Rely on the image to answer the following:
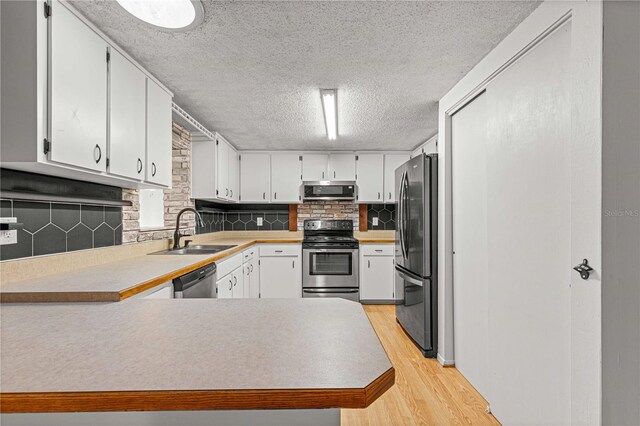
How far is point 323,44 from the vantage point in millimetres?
1894

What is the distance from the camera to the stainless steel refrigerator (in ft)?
9.21

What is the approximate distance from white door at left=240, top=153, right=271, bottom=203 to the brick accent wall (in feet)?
2.13

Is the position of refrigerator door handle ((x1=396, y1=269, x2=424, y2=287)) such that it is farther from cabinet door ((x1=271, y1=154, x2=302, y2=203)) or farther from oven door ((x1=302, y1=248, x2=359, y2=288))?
cabinet door ((x1=271, y1=154, x2=302, y2=203))

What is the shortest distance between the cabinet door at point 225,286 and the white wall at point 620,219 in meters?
2.47

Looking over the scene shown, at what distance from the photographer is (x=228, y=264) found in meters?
3.13

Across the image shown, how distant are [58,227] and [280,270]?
2.89 m

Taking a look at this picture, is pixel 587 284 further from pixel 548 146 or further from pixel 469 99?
pixel 469 99

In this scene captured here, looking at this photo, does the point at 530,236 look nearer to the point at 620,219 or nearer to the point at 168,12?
the point at 620,219

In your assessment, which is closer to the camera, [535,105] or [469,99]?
[535,105]

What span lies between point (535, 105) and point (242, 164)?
392cm

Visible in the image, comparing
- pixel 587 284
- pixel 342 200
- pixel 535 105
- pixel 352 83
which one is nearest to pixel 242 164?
pixel 342 200

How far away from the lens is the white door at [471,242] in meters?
2.19

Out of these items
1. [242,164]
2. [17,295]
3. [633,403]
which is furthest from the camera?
[242,164]

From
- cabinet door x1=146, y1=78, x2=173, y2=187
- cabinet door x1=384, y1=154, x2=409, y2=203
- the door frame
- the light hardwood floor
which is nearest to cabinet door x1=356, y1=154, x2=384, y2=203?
cabinet door x1=384, y1=154, x2=409, y2=203
